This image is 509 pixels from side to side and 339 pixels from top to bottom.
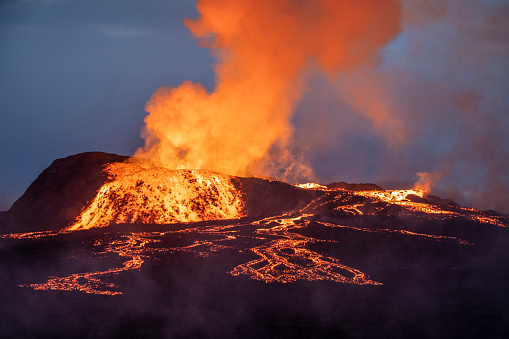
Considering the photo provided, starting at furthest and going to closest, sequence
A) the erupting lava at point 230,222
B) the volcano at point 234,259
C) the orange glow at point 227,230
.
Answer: the erupting lava at point 230,222, the orange glow at point 227,230, the volcano at point 234,259

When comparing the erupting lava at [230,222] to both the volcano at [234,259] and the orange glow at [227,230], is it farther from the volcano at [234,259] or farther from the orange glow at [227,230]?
the volcano at [234,259]

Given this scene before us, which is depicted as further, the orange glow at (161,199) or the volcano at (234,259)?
the orange glow at (161,199)

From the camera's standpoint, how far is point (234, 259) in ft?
186

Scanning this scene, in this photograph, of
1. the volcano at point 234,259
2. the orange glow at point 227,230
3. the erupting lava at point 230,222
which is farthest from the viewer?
the erupting lava at point 230,222

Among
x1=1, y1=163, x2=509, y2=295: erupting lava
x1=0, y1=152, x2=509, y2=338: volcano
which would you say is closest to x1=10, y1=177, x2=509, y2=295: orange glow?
x1=1, y1=163, x2=509, y2=295: erupting lava

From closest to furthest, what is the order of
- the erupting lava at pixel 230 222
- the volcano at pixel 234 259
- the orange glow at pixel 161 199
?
the volcano at pixel 234 259 < the erupting lava at pixel 230 222 < the orange glow at pixel 161 199

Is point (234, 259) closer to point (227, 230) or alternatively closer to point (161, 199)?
point (227, 230)

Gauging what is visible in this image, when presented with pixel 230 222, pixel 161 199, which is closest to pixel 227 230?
pixel 230 222

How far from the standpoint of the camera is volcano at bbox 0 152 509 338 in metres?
36.4

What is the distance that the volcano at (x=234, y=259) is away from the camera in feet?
119

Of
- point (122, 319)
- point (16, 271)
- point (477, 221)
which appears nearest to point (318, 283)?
point (122, 319)

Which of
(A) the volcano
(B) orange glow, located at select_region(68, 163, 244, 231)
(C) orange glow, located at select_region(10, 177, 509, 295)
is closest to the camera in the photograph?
(A) the volcano

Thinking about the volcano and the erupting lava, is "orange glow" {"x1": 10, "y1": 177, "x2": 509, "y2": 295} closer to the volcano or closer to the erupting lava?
the erupting lava

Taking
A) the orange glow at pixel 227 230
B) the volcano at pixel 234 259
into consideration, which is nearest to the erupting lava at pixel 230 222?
the orange glow at pixel 227 230
